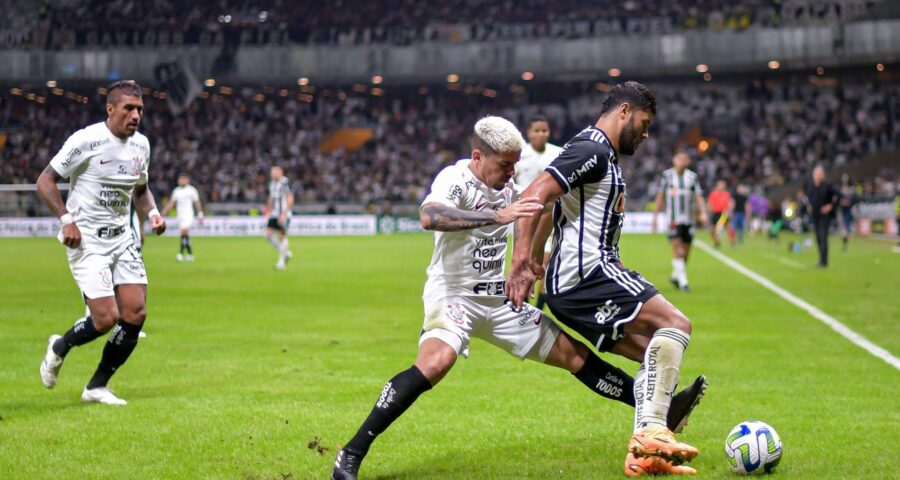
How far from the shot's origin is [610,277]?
6320 mm

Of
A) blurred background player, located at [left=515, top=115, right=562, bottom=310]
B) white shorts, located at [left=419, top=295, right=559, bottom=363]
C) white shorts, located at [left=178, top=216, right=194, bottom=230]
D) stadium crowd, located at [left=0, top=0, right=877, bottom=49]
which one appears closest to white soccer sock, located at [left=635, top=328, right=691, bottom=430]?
white shorts, located at [left=419, top=295, right=559, bottom=363]

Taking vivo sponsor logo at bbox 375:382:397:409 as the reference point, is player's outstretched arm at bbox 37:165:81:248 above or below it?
above

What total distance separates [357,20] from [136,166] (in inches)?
2223

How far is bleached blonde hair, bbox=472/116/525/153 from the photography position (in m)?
6.23

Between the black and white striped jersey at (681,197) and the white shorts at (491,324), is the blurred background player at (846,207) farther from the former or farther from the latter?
the white shorts at (491,324)

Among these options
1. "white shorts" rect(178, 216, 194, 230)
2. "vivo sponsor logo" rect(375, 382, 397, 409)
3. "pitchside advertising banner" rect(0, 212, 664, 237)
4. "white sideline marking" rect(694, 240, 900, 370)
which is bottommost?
"pitchside advertising banner" rect(0, 212, 664, 237)

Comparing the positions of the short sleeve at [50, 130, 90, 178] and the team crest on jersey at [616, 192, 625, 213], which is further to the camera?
the short sleeve at [50, 130, 90, 178]

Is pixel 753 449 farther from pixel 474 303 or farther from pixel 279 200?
pixel 279 200

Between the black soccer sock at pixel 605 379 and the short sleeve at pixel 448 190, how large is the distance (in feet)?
4.37

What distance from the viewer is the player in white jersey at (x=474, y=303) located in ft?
19.9

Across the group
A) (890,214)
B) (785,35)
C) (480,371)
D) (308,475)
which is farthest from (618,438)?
(785,35)

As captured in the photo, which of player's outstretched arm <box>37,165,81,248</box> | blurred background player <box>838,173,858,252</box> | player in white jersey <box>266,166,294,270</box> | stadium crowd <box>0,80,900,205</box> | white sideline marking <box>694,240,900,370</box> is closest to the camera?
Result: player's outstretched arm <box>37,165,81,248</box>

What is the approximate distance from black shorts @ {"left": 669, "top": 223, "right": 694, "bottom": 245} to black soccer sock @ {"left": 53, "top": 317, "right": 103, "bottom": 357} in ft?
41.3

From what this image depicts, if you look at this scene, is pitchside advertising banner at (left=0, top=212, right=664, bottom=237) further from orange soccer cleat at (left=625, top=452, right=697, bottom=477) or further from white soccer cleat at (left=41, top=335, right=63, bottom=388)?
orange soccer cleat at (left=625, top=452, right=697, bottom=477)
